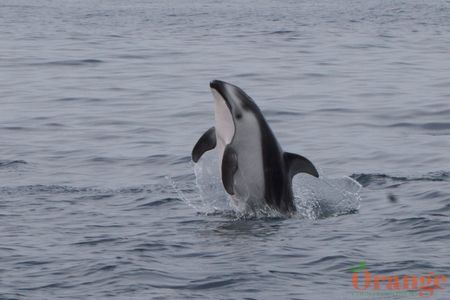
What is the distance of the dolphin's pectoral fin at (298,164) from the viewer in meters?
13.1

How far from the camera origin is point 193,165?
16797 millimetres

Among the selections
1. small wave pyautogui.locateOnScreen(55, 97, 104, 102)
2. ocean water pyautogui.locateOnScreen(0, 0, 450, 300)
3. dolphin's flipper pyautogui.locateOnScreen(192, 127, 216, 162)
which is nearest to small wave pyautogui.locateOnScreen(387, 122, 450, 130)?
ocean water pyautogui.locateOnScreen(0, 0, 450, 300)

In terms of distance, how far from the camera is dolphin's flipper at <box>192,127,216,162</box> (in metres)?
13.8

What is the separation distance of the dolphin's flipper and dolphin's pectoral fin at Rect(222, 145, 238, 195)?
48cm

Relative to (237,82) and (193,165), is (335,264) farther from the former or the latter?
(237,82)

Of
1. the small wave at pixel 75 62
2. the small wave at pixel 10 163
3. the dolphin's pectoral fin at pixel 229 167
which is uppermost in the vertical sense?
the dolphin's pectoral fin at pixel 229 167

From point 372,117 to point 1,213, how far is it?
9.63 m

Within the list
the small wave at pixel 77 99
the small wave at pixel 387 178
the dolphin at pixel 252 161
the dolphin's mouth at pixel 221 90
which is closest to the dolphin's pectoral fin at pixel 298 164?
the dolphin at pixel 252 161

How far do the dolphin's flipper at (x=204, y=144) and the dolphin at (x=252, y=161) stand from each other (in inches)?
11.2

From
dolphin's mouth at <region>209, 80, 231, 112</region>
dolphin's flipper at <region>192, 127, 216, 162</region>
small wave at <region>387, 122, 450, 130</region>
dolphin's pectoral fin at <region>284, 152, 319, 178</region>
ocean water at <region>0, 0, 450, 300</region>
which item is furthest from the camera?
small wave at <region>387, 122, 450, 130</region>

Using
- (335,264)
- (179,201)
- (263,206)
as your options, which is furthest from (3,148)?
(335,264)

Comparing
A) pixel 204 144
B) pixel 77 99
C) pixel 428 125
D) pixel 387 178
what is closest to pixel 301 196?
pixel 387 178

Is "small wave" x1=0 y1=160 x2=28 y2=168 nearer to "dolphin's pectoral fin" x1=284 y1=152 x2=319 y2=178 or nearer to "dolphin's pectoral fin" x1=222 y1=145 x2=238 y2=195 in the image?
"dolphin's pectoral fin" x1=222 y1=145 x2=238 y2=195

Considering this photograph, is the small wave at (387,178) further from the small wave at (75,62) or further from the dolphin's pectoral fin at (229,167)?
the small wave at (75,62)
